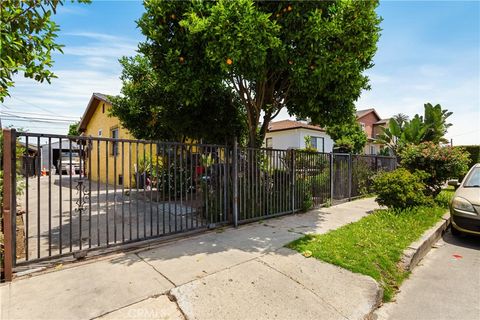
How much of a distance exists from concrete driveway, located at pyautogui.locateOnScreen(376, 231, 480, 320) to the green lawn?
204mm

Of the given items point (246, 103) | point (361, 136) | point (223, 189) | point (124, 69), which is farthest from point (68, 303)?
point (361, 136)

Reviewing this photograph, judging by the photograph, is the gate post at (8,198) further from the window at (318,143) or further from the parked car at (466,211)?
the window at (318,143)

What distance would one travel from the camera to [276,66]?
5.64 meters

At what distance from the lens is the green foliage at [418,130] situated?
13672 millimetres

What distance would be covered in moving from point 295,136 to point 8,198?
73.2 ft

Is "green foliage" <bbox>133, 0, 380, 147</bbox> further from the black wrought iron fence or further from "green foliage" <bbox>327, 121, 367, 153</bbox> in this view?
"green foliage" <bbox>327, 121, 367, 153</bbox>

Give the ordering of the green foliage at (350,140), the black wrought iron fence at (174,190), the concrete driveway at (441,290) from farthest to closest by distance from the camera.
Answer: the green foliage at (350,140) → the black wrought iron fence at (174,190) → the concrete driveway at (441,290)

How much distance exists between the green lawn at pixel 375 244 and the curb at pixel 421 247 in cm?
9

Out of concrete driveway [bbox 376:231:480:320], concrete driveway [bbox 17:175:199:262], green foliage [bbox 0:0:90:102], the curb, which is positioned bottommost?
concrete driveway [bbox 376:231:480:320]

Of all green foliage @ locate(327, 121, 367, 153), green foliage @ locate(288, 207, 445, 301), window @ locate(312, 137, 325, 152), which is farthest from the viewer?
window @ locate(312, 137, 325, 152)

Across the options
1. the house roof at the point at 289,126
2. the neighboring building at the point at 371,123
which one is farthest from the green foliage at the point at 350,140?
the neighboring building at the point at 371,123

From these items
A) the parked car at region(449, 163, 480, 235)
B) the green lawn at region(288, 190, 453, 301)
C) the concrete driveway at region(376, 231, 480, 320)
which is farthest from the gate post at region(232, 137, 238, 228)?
the parked car at region(449, 163, 480, 235)

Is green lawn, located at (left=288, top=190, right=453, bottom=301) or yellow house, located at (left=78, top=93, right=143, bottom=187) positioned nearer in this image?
green lawn, located at (left=288, top=190, right=453, bottom=301)

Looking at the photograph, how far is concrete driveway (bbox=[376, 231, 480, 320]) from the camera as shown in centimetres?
322
